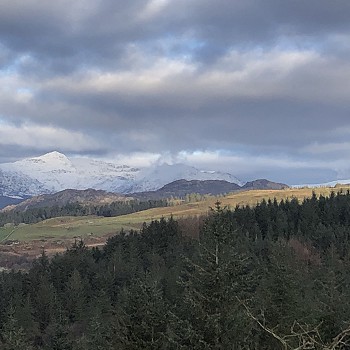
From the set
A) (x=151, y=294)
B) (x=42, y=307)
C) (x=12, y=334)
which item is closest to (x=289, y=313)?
(x=151, y=294)

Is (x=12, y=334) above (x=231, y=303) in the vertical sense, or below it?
below

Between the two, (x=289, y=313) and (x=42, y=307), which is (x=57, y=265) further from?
(x=289, y=313)

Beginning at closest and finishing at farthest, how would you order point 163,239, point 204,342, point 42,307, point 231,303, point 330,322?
point 204,342, point 231,303, point 330,322, point 42,307, point 163,239

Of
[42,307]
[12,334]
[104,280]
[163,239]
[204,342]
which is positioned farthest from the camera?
[163,239]

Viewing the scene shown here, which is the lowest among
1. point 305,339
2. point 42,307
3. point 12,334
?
point 42,307

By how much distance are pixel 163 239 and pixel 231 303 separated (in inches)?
5137

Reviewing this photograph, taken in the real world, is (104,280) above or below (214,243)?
below

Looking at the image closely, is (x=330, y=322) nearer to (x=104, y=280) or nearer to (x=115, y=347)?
(x=115, y=347)

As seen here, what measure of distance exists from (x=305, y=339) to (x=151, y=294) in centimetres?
2205

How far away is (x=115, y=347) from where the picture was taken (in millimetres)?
27031

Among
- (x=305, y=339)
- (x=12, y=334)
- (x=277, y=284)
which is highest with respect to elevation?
(x=305, y=339)

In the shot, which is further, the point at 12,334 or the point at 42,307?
the point at 42,307

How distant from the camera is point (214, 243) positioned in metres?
23.7

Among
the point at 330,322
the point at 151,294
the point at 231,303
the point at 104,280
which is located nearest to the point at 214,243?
the point at 231,303
